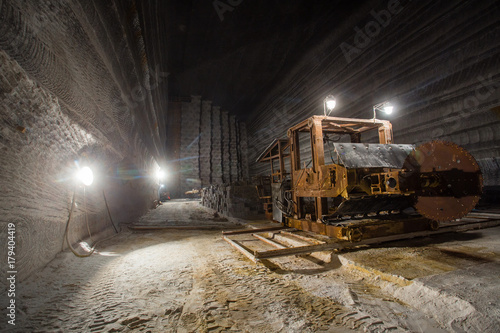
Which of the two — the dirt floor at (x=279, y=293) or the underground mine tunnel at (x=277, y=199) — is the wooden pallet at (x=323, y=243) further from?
the dirt floor at (x=279, y=293)

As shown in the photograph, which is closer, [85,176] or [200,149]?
[85,176]

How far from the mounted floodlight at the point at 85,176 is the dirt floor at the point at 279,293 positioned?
3.42 feet

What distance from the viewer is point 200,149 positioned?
17688mm

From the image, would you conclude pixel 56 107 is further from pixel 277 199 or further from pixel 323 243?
pixel 277 199

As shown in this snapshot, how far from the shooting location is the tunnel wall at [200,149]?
17.5m

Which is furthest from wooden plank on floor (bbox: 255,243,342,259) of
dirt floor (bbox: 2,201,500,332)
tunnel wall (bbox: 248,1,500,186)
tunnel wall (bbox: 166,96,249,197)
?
tunnel wall (bbox: 166,96,249,197)

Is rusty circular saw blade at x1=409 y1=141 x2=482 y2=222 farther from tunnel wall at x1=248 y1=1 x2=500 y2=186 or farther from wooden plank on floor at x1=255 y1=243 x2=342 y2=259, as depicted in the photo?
tunnel wall at x1=248 y1=1 x2=500 y2=186

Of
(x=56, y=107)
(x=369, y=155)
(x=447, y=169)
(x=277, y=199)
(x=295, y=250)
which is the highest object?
(x=56, y=107)

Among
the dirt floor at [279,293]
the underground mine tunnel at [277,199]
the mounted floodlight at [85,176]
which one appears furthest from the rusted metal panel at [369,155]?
the mounted floodlight at [85,176]

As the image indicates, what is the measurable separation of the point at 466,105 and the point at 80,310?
7129mm

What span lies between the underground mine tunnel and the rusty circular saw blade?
0.02 meters

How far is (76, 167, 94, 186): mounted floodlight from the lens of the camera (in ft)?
10.0

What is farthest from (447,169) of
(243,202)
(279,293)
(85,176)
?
(243,202)

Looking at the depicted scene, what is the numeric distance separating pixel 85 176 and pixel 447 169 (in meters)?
4.75
